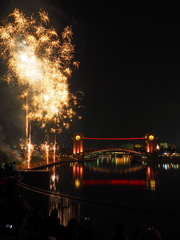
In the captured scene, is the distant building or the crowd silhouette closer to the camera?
the crowd silhouette

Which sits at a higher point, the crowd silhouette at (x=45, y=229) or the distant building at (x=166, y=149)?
the distant building at (x=166, y=149)

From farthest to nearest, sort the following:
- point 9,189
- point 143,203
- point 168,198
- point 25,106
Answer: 1. point 25,106
2. point 168,198
3. point 143,203
4. point 9,189

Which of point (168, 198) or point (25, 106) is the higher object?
point (25, 106)

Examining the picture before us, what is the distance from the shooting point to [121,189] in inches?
1484

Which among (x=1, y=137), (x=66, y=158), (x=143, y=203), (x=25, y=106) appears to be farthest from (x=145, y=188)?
(x=66, y=158)

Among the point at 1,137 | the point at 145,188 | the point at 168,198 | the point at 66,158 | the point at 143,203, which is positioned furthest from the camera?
the point at 66,158

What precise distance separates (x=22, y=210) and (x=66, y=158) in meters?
90.0

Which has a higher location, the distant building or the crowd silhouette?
the distant building

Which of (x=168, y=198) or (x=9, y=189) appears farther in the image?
(x=168, y=198)

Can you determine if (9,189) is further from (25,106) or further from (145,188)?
(145,188)

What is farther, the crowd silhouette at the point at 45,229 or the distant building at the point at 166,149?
the distant building at the point at 166,149

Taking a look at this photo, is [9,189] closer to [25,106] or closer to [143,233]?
[143,233]

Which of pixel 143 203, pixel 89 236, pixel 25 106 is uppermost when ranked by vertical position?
pixel 25 106

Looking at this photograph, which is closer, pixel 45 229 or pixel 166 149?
pixel 45 229
